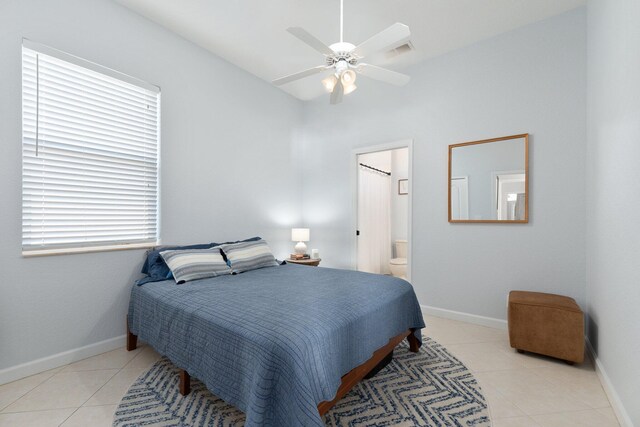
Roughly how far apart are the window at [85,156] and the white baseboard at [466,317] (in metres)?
3.14

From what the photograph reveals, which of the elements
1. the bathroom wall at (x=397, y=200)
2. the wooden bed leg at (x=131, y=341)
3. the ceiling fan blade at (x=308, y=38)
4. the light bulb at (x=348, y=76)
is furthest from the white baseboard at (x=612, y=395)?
the bathroom wall at (x=397, y=200)

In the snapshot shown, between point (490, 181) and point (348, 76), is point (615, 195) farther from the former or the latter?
point (348, 76)

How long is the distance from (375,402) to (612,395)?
145 cm

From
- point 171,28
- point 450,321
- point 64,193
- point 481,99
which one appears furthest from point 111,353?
point 481,99

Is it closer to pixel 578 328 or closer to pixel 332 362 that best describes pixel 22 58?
pixel 332 362

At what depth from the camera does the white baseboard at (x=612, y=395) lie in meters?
1.56

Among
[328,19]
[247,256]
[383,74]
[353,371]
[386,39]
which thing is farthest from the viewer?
[247,256]

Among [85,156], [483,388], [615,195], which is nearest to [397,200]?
[615,195]

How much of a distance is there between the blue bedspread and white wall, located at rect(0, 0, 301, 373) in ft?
1.34

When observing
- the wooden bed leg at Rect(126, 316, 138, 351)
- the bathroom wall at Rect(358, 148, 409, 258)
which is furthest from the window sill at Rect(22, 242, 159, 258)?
the bathroom wall at Rect(358, 148, 409, 258)

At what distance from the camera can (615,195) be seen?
1.82 metres

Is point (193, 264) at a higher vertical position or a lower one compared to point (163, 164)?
lower

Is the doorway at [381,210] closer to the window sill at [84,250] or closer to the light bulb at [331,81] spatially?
the light bulb at [331,81]

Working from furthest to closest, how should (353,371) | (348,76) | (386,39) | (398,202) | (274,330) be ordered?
1. (398,202)
2. (348,76)
3. (386,39)
4. (353,371)
5. (274,330)
